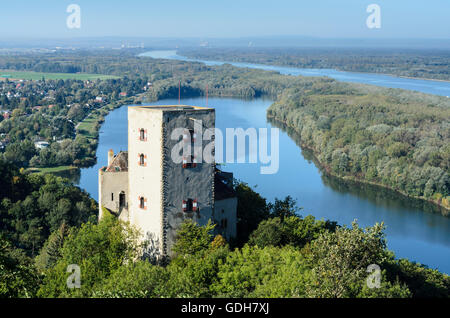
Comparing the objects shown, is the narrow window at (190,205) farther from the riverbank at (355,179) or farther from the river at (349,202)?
the riverbank at (355,179)

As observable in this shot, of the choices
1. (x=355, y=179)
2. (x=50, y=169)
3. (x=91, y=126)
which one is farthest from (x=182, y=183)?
(x=91, y=126)

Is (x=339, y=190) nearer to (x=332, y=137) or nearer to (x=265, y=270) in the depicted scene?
(x=332, y=137)

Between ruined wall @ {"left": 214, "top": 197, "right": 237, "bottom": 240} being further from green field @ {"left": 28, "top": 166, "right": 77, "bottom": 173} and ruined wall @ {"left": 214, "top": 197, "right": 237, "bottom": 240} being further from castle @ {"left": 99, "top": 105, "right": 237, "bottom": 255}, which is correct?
green field @ {"left": 28, "top": 166, "right": 77, "bottom": 173}

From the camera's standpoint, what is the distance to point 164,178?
22.3 meters

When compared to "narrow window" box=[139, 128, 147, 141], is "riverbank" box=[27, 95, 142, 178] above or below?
below

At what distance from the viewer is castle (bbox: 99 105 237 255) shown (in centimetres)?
2223

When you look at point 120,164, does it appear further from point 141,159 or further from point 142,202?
point 142,202

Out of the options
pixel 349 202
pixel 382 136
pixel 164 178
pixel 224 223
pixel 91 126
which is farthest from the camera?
pixel 91 126

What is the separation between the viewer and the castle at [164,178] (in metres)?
22.2

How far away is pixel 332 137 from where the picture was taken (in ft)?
229

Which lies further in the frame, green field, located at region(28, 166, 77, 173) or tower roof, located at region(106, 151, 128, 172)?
green field, located at region(28, 166, 77, 173)
